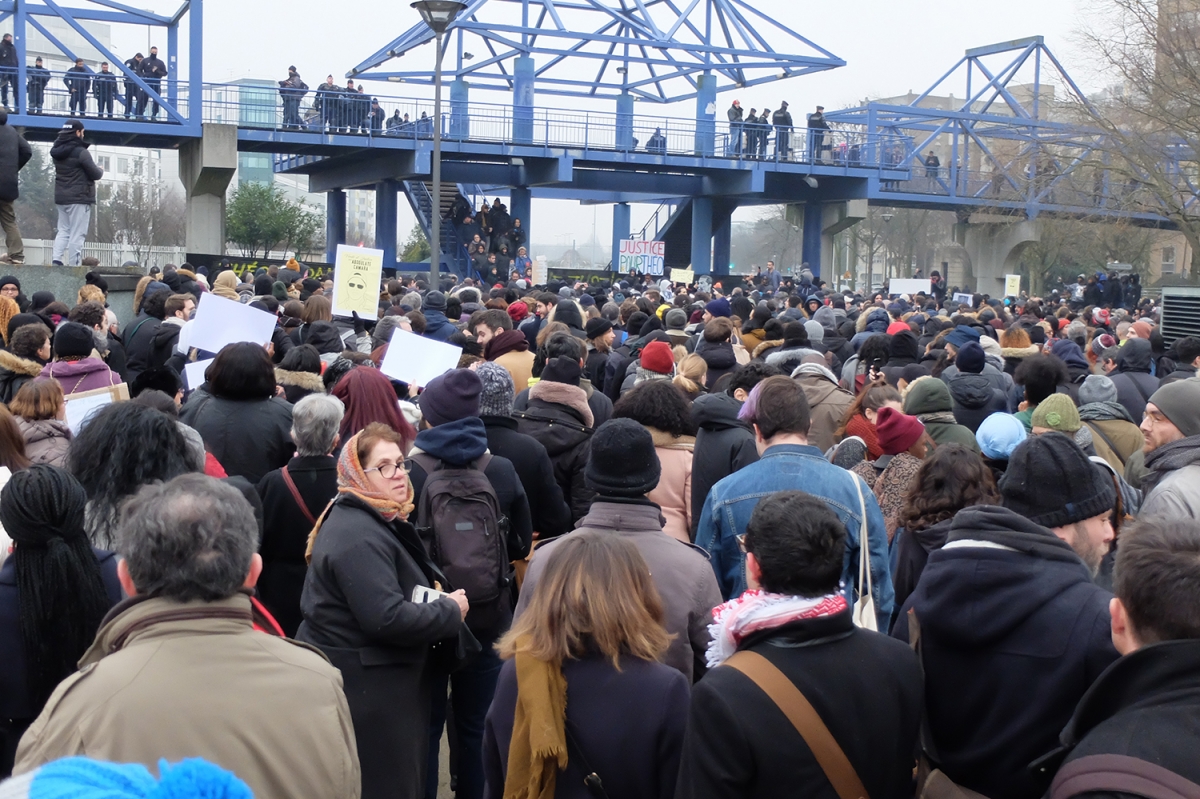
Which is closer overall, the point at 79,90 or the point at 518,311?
the point at 518,311

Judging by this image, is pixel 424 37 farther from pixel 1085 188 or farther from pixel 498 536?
pixel 498 536

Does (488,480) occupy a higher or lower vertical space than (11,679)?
higher

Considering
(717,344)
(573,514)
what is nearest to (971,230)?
(717,344)

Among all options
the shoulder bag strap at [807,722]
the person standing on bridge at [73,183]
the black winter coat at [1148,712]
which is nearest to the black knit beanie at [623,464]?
the shoulder bag strap at [807,722]

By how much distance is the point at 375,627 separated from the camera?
3498mm

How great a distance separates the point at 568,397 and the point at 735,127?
29266 mm

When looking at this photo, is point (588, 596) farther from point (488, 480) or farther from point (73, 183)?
point (73, 183)

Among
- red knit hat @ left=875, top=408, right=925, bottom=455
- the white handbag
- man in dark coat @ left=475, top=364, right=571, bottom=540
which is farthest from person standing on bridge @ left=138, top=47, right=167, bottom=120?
the white handbag

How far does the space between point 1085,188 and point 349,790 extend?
42.5 meters

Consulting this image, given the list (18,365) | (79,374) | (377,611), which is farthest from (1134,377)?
(18,365)

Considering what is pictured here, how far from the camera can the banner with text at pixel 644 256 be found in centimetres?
2578

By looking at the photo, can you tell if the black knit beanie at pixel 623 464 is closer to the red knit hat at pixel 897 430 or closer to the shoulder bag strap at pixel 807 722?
the shoulder bag strap at pixel 807 722

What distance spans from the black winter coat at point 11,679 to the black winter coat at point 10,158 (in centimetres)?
1129

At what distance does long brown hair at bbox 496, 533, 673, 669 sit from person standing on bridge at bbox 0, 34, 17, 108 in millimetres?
24617
